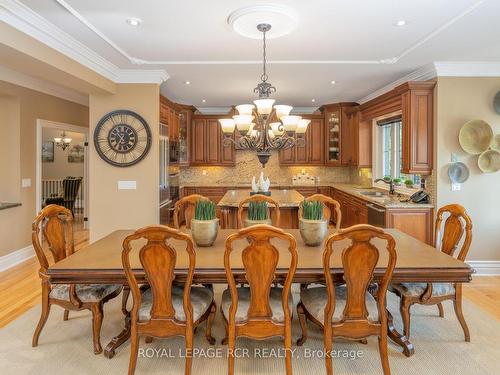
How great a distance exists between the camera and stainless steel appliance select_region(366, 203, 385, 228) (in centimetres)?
443

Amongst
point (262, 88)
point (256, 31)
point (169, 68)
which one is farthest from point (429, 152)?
point (169, 68)

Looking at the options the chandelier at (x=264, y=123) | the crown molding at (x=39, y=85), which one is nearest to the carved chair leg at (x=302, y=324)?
the chandelier at (x=264, y=123)

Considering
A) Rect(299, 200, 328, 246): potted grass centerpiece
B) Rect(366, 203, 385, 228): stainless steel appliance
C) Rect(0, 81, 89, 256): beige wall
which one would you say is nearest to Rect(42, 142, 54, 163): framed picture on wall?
Rect(0, 81, 89, 256): beige wall

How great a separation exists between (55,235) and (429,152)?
4.15 metres

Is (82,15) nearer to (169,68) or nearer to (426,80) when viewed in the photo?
(169,68)

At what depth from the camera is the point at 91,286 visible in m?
2.56

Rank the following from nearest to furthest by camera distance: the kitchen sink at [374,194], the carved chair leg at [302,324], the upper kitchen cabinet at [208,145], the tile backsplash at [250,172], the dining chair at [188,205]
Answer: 1. the carved chair leg at [302,324]
2. the dining chair at [188,205]
3. the kitchen sink at [374,194]
4. the upper kitchen cabinet at [208,145]
5. the tile backsplash at [250,172]

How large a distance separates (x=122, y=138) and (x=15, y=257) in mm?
2175

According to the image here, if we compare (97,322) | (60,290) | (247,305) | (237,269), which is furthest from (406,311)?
(60,290)

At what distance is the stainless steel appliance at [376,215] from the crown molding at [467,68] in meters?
1.76

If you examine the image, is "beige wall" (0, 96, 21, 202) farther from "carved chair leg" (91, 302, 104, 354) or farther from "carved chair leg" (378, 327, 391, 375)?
"carved chair leg" (378, 327, 391, 375)

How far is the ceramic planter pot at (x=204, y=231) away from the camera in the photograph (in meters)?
2.56

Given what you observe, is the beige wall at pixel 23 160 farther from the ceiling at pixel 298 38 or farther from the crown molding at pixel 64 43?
the ceiling at pixel 298 38

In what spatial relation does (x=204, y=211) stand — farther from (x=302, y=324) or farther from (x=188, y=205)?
(x=188, y=205)
